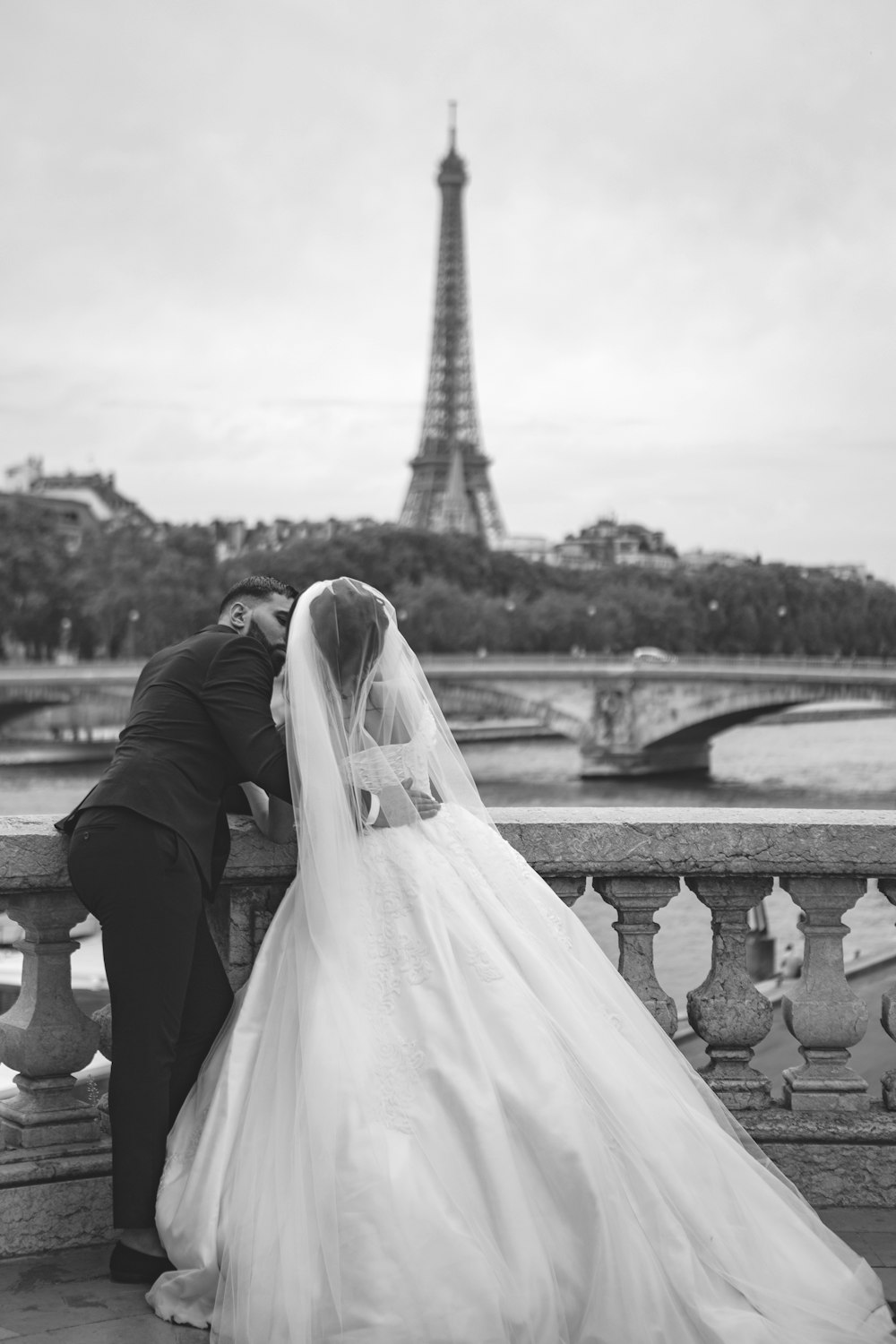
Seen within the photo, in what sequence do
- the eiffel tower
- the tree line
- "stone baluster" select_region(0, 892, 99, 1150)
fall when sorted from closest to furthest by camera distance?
"stone baluster" select_region(0, 892, 99, 1150) → the tree line → the eiffel tower

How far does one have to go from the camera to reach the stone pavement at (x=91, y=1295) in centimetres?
260

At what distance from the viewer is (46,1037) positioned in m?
3.05

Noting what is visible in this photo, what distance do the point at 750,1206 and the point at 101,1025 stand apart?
4.25ft

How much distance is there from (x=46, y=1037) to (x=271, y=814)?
626 mm

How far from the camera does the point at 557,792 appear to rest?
3762cm

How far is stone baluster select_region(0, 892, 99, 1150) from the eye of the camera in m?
3.04

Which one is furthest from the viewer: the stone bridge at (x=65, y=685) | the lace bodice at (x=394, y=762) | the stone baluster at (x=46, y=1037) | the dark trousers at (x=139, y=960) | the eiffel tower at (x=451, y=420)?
the eiffel tower at (x=451, y=420)

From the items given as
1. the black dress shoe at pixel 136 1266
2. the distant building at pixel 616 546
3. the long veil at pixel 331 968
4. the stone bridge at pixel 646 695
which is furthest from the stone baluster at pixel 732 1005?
the distant building at pixel 616 546

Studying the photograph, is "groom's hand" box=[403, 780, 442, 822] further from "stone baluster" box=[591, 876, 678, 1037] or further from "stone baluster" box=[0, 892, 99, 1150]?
"stone baluster" box=[0, 892, 99, 1150]

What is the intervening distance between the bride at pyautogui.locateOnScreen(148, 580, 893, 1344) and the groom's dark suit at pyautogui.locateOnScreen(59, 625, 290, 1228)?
61 mm

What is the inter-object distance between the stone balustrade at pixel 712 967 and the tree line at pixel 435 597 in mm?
51716

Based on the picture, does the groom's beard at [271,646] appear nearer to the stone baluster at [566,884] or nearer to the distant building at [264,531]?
the stone baluster at [566,884]

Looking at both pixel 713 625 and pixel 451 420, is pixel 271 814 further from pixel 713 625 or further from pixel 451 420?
pixel 451 420

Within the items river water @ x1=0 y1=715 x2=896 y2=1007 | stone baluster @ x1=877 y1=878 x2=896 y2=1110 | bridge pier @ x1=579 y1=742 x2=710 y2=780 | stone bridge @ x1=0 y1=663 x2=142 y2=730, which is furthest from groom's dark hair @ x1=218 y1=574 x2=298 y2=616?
bridge pier @ x1=579 y1=742 x2=710 y2=780
